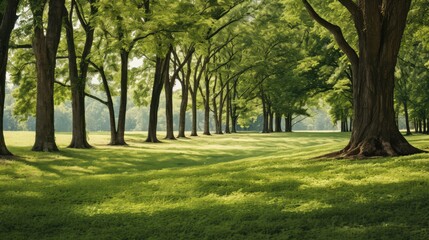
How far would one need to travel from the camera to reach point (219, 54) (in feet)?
194

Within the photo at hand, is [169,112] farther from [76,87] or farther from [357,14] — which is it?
[357,14]

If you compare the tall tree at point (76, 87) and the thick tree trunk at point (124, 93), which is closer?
the tall tree at point (76, 87)

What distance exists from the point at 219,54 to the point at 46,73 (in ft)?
128

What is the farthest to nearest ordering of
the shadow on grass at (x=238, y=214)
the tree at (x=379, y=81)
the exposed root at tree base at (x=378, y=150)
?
the tree at (x=379, y=81), the exposed root at tree base at (x=378, y=150), the shadow on grass at (x=238, y=214)

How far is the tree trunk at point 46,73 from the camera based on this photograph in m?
21.6

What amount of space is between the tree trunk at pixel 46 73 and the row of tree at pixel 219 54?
0.05 m

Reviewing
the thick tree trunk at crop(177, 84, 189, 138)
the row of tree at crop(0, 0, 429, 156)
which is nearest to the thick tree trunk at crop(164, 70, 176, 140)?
the row of tree at crop(0, 0, 429, 156)

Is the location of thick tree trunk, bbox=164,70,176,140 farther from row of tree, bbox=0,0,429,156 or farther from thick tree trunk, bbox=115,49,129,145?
thick tree trunk, bbox=115,49,129,145

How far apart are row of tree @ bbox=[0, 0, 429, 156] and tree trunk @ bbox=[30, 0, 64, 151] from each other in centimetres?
5

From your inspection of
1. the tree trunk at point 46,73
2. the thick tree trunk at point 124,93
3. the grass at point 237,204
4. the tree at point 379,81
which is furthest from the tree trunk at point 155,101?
the tree at point 379,81

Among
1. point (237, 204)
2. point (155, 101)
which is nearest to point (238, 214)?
point (237, 204)

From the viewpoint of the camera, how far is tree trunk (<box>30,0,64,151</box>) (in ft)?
70.9

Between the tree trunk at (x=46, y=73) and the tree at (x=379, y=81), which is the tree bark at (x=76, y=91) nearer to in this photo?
the tree trunk at (x=46, y=73)

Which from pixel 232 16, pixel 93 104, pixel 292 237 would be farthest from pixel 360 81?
pixel 93 104
